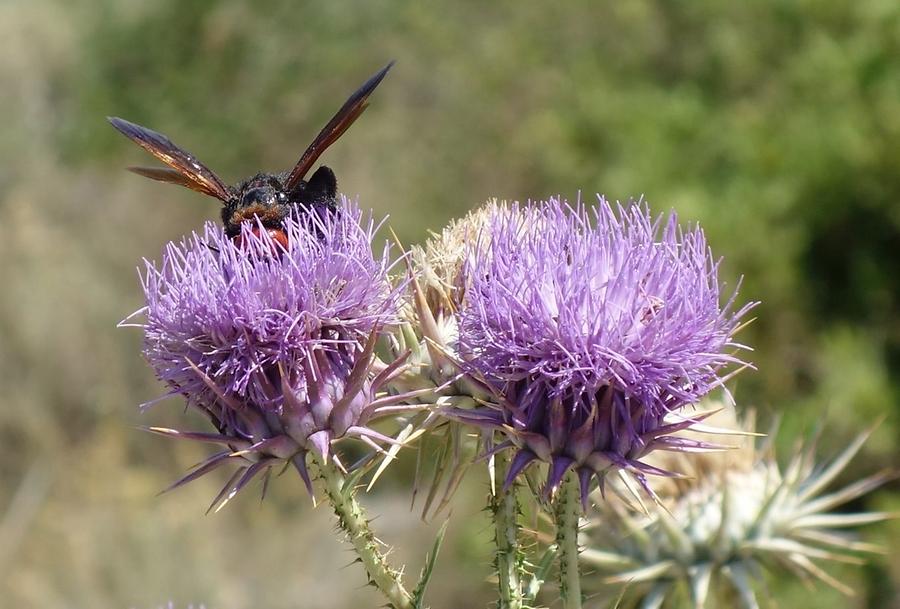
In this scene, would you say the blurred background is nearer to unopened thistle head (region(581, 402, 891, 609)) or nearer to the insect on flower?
unopened thistle head (region(581, 402, 891, 609))

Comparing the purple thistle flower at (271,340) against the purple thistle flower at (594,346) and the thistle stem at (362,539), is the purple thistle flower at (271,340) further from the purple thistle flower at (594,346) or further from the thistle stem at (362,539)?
the purple thistle flower at (594,346)

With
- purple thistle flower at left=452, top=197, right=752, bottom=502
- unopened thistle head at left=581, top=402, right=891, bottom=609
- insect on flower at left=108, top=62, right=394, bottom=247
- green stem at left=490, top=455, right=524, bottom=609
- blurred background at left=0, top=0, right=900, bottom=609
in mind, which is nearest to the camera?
purple thistle flower at left=452, top=197, right=752, bottom=502

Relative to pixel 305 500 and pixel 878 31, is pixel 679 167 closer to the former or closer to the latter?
pixel 878 31

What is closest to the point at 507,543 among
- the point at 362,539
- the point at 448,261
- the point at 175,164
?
the point at 362,539

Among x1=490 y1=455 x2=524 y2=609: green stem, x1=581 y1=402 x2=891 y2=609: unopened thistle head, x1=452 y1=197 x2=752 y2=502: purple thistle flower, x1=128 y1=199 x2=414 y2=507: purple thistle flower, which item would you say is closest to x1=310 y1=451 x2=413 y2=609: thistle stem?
x1=128 y1=199 x2=414 y2=507: purple thistle flower

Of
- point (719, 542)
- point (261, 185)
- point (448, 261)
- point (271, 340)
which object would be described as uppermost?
point (261, 185)

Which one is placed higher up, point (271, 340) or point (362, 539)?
point (271, 340)

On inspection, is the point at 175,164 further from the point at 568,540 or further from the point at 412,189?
the point at 412,189
